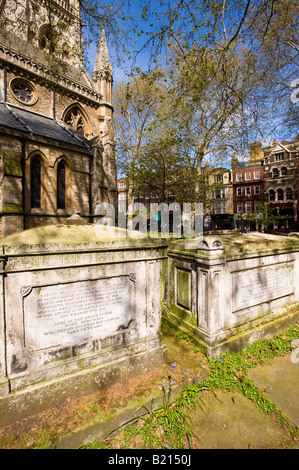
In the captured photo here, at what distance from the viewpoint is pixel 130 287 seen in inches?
130

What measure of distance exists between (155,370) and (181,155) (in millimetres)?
11971

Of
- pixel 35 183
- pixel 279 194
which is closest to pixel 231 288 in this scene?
pixel 35 183

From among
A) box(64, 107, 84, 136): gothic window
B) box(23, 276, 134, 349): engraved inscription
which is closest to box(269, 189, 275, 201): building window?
box(64, 107, 84, 136): gothic window

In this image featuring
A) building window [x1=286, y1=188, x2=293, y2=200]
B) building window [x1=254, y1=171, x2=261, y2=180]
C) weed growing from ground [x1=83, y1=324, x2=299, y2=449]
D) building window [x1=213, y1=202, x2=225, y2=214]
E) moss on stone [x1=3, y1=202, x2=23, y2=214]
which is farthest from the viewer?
building window [x1=213, y1=202, x2=225, y2=214]

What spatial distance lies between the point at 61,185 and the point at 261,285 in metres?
13.2

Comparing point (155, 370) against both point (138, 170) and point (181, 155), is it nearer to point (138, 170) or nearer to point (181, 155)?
point (138, 170)

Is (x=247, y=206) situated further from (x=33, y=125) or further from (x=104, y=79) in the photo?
(x=33, y=125)

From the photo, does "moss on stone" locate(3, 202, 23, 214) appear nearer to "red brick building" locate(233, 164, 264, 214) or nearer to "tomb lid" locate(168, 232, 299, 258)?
"tomb lid" locate(168, 232, 299, 258)

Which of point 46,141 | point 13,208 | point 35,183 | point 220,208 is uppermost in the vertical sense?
point 46,141

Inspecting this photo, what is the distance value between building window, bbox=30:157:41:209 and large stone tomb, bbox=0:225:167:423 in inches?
433

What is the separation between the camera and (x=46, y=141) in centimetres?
1216

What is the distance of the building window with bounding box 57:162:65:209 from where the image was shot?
1374 cm

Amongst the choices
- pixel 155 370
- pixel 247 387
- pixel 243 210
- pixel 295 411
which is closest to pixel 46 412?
pixel 155 370
